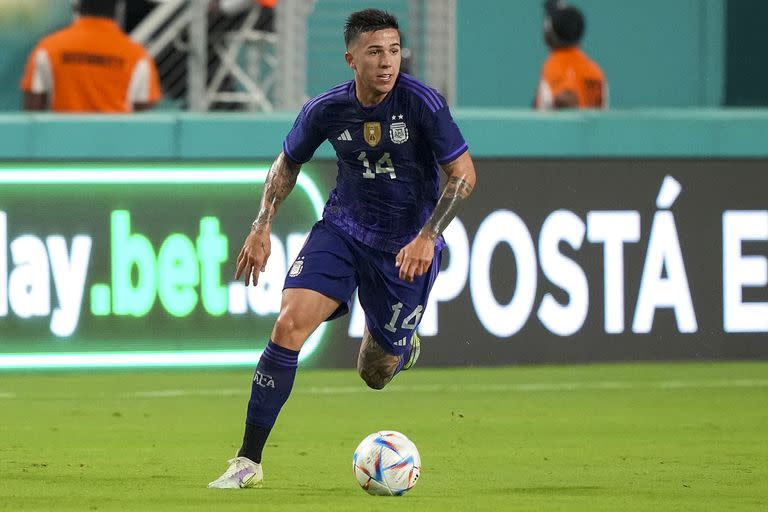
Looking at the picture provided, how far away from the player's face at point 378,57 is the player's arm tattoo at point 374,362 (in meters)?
1.34

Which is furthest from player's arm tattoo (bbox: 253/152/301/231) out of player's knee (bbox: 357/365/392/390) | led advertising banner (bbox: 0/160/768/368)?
led advertising banner (bbox: 0/160/768/368)

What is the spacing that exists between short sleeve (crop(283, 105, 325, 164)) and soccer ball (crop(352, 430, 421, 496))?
1.40 meters

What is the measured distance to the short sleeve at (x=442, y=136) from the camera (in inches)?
272

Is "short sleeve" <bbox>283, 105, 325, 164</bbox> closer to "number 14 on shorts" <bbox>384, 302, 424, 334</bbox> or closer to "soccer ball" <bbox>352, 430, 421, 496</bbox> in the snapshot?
"number 14 on shorts" <bbox>384, 302, 424, 334</bbox>

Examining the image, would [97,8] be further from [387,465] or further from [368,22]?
[387,465]

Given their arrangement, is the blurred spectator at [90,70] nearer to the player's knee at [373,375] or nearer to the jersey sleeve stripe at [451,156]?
the player's knee at [373,375]

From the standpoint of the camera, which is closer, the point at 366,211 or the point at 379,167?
the point at 379,167

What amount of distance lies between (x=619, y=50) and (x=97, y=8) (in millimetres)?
9393

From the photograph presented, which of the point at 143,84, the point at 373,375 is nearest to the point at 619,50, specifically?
the point at 143,84

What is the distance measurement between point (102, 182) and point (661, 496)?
5.60 metres

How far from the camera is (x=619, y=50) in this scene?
19.5 metres

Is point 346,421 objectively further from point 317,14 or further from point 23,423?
point 317,14

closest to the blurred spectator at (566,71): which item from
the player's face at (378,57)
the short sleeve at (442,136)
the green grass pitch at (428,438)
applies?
the green grass pitch at (428,438)

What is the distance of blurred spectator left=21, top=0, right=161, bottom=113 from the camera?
11.5 meters
